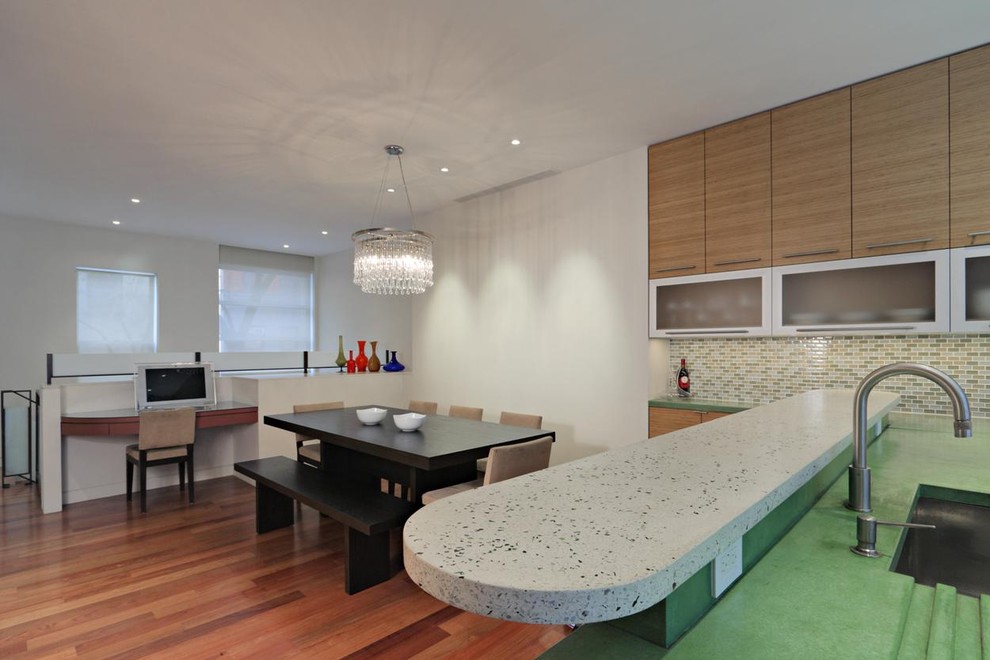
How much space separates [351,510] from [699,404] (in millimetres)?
2426

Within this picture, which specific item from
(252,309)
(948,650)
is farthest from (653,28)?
(252,309)

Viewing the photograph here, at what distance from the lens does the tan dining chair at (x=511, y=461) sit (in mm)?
2602

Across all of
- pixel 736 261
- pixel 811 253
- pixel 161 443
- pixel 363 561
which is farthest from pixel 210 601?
pixel 811 253

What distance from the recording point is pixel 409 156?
4031mm

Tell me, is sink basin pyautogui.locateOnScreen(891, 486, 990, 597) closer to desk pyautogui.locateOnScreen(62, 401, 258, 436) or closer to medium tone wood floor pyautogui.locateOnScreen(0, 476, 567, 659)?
medium tone wood floor pyautogui.locateOnScreen(0, 476, 567, 659)

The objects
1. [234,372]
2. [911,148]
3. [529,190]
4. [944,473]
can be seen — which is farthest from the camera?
[234,372]

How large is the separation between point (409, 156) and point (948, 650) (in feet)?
13.2

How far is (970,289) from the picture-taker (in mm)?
2631

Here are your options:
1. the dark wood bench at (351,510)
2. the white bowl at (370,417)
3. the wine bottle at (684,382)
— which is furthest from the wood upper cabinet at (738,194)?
the dark wood bench at (351,510)

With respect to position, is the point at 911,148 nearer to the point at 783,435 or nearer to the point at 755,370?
the point at 755,370

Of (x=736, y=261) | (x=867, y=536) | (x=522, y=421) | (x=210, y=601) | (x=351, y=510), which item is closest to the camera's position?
(x=867, y=536)

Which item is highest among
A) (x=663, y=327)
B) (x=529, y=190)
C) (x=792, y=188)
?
(x=529, y=190)

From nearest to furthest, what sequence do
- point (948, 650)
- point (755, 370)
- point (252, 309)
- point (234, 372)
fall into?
point (948, 650) < point (755, 370) < point (234, 372) < point (252, 309)

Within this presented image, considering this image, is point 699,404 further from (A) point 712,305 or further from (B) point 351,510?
(B) point 351,510
